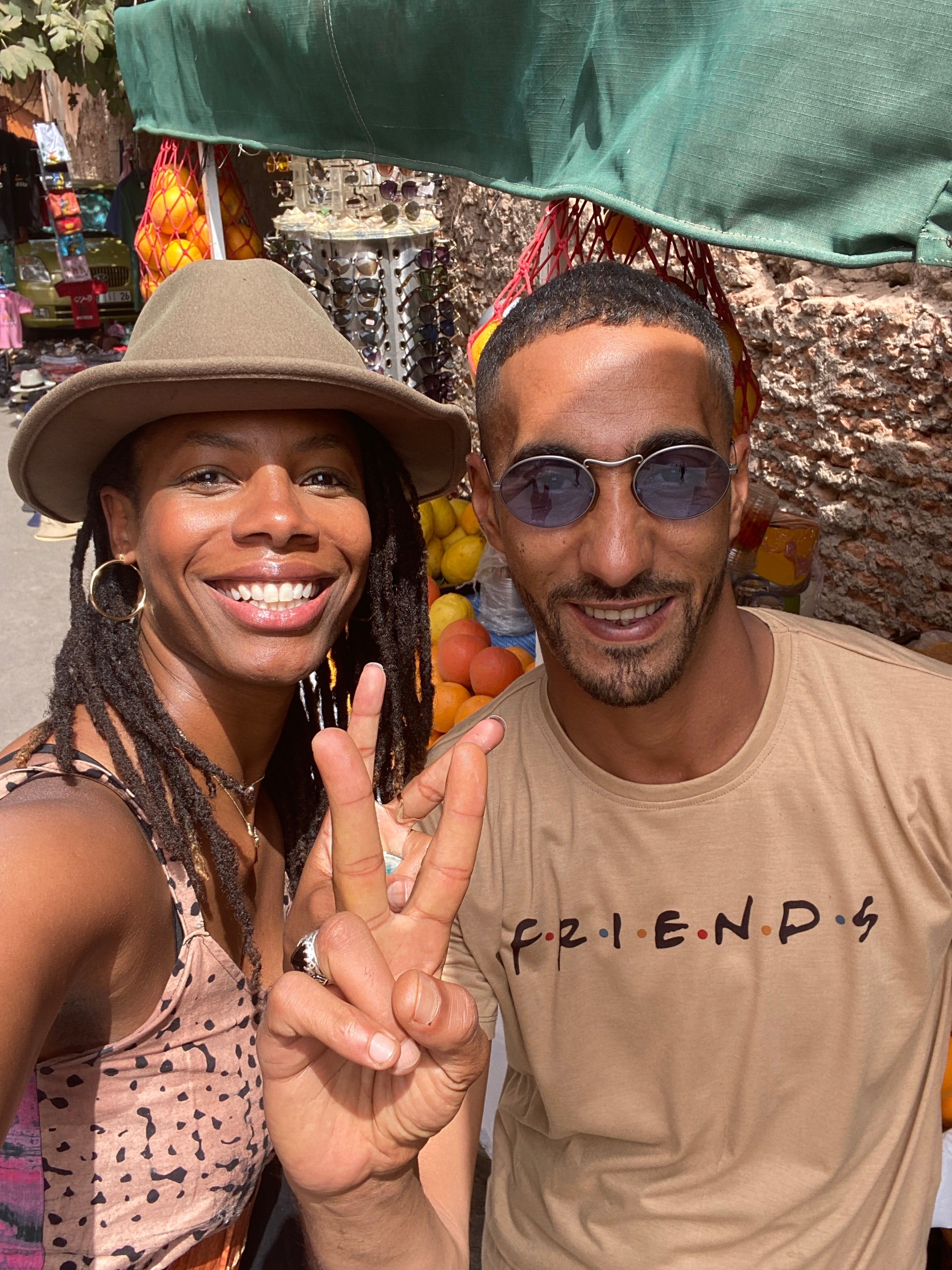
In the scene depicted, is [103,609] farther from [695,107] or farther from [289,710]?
[695,107]

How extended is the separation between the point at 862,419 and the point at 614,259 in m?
1.66

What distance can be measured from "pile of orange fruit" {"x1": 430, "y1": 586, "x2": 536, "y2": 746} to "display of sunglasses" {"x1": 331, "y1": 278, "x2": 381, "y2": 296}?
71.0 inches

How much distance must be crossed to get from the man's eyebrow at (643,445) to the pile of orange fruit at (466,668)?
2.30 metres

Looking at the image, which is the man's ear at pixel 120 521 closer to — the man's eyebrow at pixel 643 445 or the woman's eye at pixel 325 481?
the woman's eye at pixel 325 481

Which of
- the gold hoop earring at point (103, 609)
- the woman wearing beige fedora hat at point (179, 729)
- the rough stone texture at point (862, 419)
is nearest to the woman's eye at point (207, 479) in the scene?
the woman wearing beige fedora hat at point (179, 729)

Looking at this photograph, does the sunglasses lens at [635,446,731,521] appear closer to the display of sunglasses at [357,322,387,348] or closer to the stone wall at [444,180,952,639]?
the stone wall at [444,180,952,639]

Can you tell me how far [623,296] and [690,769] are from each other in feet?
2.62

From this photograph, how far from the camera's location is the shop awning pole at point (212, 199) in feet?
14.4

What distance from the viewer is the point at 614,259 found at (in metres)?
2.48

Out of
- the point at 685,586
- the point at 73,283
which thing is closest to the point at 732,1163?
the point at 685,586

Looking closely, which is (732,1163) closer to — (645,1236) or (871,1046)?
(645,1236)

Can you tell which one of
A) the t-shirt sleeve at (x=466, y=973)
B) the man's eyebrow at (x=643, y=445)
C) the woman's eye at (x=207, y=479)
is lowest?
the t-shirt sleeve at (x=466, y=973)

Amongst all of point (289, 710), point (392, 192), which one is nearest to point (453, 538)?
point (392, 192)

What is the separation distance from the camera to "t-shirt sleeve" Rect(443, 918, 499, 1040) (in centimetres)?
162
